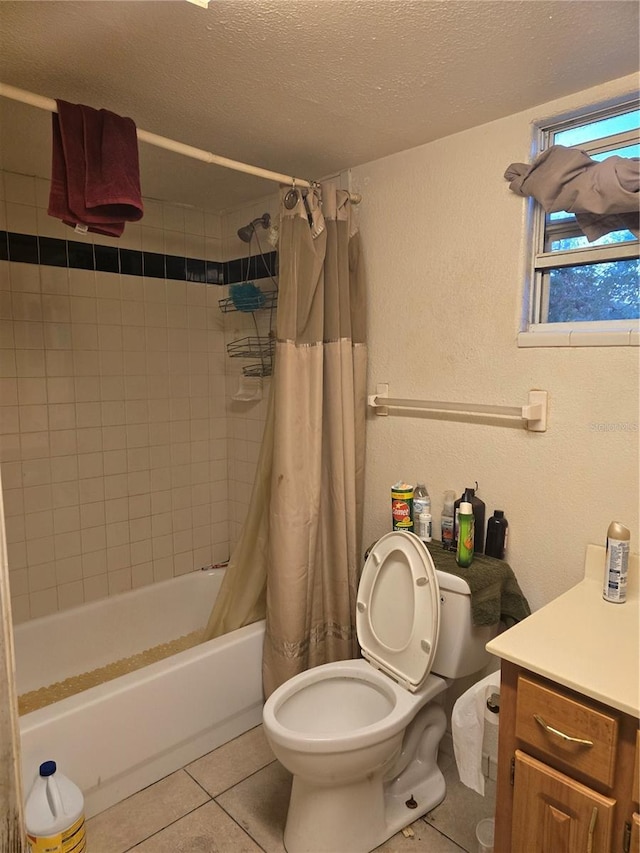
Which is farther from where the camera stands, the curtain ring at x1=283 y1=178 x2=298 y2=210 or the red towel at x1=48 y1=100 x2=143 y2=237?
the curtain ring at x1=283 y1=178 x2=298 y2=210

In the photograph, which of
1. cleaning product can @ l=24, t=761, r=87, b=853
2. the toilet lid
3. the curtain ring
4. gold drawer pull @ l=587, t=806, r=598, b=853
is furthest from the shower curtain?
gold drawer pull @ l=587, t=806, r=598, b=853

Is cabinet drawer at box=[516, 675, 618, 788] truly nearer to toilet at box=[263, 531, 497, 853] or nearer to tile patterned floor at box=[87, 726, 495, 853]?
toilet at box=[263, 531, 497, 853]

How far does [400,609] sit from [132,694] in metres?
0.92

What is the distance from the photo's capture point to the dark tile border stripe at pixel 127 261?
92.0 inches

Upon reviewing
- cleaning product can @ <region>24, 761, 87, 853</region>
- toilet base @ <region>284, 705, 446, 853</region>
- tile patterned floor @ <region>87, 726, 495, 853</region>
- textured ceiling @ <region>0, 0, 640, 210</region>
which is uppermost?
textured ceiling @ <region>0, 0, 640, 210</region>

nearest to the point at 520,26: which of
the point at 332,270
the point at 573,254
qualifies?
the point at 573,254

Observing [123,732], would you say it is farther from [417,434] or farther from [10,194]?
[10,194]

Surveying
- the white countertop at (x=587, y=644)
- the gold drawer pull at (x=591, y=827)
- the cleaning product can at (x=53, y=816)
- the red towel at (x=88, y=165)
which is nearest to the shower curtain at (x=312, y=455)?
the red towel at (x=88, y=165)

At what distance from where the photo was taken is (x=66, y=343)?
246 cm

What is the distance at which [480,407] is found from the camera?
6.30 ft

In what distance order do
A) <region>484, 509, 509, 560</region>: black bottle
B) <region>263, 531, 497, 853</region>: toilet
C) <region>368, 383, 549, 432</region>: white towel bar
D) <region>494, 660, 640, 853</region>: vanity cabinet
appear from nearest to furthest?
1. <region>494, 660, 640, 853</region>: vanity cabinet
2. <region>263, 531, 497, 853</region>: toilet
3. <region>368, 383, 549, 432</region>: white towel bar
4. <region>484, 509, 509, 560</region>: black bottle

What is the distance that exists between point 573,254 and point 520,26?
66cm

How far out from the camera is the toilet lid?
5.60 feet

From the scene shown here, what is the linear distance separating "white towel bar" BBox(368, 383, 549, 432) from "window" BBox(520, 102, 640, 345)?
0.66 ft
